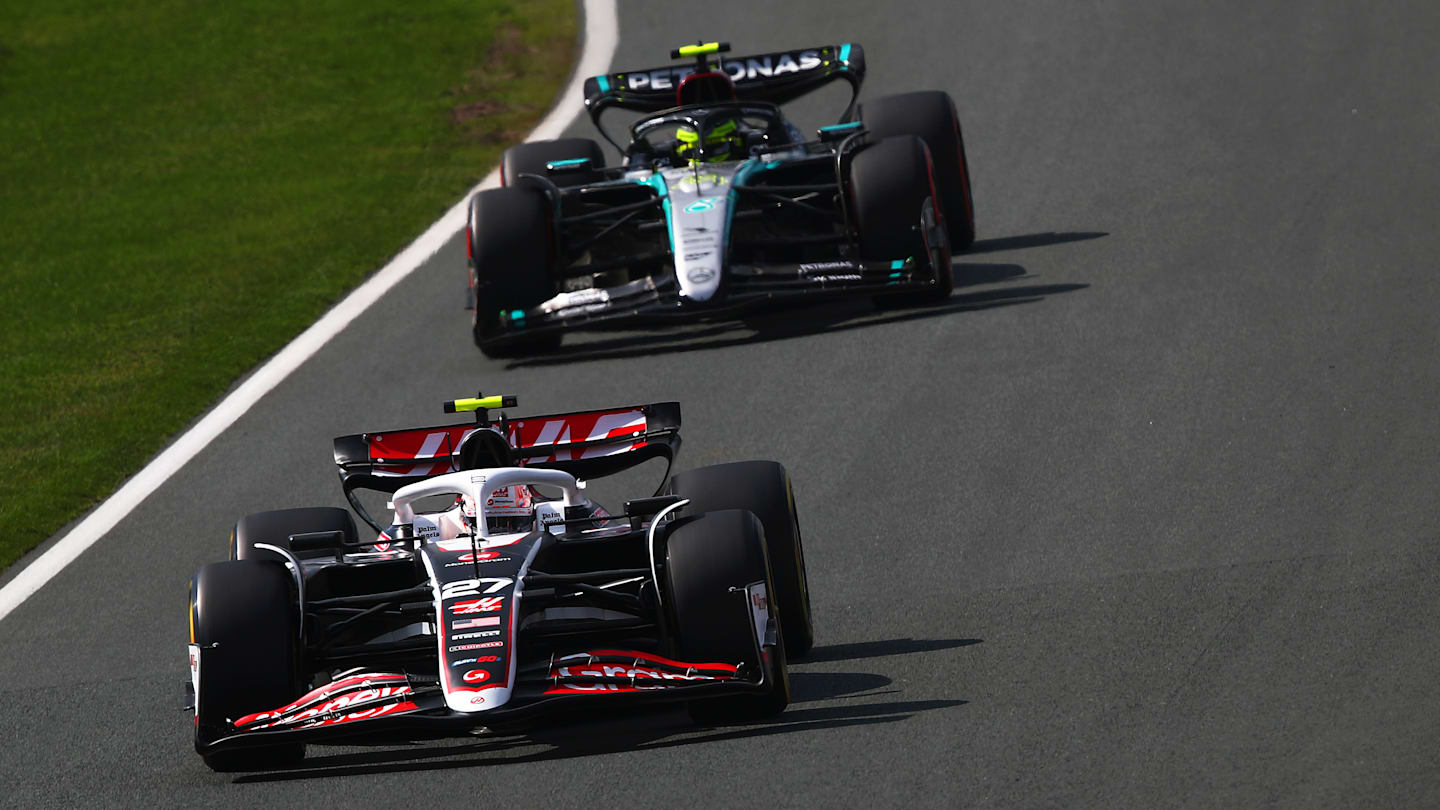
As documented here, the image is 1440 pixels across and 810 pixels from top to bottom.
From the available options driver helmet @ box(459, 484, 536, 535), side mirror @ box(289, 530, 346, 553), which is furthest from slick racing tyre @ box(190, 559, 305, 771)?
driver helmet @ box(459, 484, 536, 535)

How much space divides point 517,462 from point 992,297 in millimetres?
6186

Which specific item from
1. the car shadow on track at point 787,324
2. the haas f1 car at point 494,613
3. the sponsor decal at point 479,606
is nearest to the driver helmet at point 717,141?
the car shadow on track at point 787,324

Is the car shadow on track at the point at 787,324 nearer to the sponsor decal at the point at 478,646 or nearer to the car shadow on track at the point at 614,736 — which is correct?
the car shadow on track at the point at 614,736

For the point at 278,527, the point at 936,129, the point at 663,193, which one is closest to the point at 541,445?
the point at 278,527

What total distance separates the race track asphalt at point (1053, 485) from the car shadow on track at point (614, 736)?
28 millimetres

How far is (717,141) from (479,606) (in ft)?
27.0

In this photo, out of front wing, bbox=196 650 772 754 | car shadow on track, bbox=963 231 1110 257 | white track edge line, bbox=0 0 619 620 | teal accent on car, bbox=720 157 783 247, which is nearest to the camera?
front wing, bbox=196 650 772 754

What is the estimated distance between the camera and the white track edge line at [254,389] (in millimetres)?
12617

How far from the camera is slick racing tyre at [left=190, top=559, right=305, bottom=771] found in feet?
27.3

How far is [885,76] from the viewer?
72.9 feet

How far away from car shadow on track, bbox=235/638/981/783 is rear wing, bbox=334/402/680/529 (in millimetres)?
1575

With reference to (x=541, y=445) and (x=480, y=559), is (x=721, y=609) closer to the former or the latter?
(x=480, y=559)

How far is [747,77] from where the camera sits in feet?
56.9

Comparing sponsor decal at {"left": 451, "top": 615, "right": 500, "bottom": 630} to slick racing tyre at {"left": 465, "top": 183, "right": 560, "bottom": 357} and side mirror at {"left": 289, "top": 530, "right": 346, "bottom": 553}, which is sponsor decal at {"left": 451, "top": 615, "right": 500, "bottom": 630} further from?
slick racing tyre at {"left": 465, "top": 183, "right": 560, "bottom": 357}
